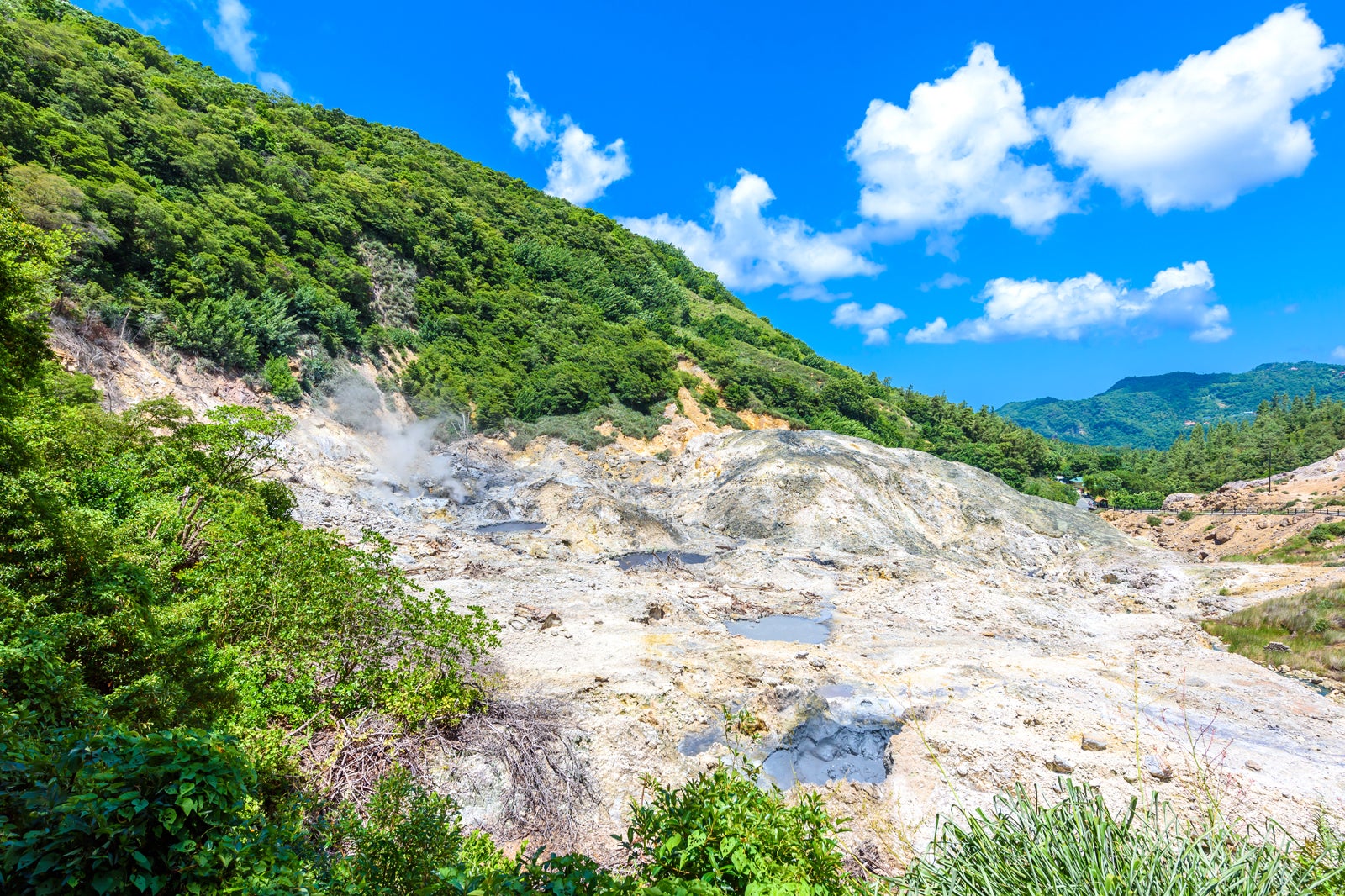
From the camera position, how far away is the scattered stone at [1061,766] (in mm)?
7656

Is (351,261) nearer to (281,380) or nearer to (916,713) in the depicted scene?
(281,380)

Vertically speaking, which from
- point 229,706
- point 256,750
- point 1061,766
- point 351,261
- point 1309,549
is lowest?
point 1061,766

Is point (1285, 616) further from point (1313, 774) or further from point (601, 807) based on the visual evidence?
point (601, 807)

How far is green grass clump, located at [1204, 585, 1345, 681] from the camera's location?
41.0ft

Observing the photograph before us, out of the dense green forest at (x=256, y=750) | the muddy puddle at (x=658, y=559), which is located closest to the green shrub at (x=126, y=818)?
the dense green forest at (x=256, y=750)

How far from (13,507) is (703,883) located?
20.3 feet

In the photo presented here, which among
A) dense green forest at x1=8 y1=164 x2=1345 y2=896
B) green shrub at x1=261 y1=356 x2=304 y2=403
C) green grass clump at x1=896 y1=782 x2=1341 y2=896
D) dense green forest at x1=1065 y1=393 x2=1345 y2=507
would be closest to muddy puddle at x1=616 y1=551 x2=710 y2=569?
dense green forest at x1=8 y1=164 x2=1345 y2=896

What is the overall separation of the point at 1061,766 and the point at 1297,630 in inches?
469

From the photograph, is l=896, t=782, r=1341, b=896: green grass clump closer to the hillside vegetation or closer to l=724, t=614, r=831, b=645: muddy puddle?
the hillside vegetation

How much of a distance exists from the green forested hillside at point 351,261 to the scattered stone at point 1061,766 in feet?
88.6

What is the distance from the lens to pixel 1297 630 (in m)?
13.9

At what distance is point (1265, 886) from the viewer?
3076mm

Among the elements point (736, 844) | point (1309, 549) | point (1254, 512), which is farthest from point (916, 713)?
point (1254, 512)

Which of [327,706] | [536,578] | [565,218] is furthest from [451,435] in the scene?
[565,218]
